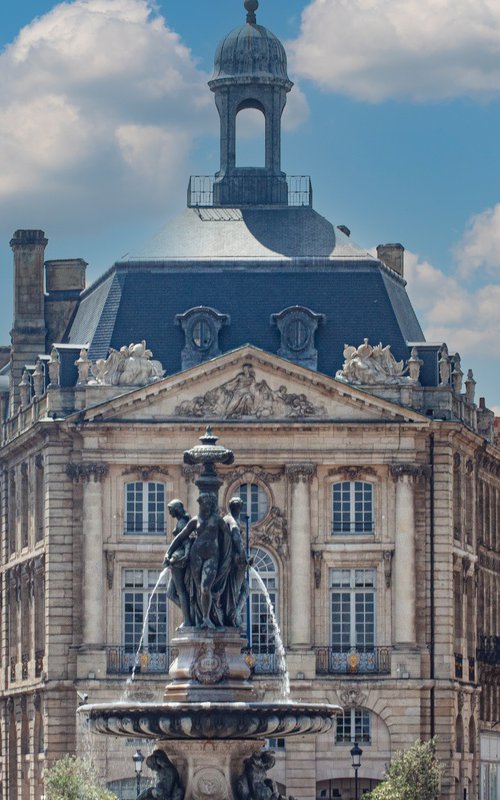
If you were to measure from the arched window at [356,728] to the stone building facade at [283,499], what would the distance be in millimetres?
75

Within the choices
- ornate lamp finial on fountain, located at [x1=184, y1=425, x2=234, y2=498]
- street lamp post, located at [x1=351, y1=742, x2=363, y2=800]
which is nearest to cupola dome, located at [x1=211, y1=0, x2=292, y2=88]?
street lamp post, located at [x1=351, y1=742, x2=363, y2=800]

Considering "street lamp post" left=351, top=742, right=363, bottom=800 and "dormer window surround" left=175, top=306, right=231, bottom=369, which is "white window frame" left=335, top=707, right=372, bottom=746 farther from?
"dormer window surround" left=175, top=306, right=231, bottom=369

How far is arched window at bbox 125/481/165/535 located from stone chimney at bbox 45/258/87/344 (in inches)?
486

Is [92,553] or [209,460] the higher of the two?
[92,553]

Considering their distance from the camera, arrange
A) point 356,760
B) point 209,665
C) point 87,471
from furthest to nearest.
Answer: point 87,471, point 356,760, point 209,665

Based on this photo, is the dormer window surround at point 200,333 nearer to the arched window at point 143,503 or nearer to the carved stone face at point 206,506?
the arched window at point 143,503

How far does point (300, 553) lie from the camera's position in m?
112

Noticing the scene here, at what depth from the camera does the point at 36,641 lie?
116812 mm

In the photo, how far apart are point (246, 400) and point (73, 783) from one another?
17641 mm

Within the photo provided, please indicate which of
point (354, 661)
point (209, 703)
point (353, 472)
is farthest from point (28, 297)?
point (209, 703)

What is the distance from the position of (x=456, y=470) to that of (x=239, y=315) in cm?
926

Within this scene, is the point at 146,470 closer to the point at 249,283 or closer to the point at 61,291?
the point at 249,283

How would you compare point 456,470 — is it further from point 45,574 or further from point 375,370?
point 45,574

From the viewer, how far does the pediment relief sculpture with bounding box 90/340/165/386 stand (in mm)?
113000
